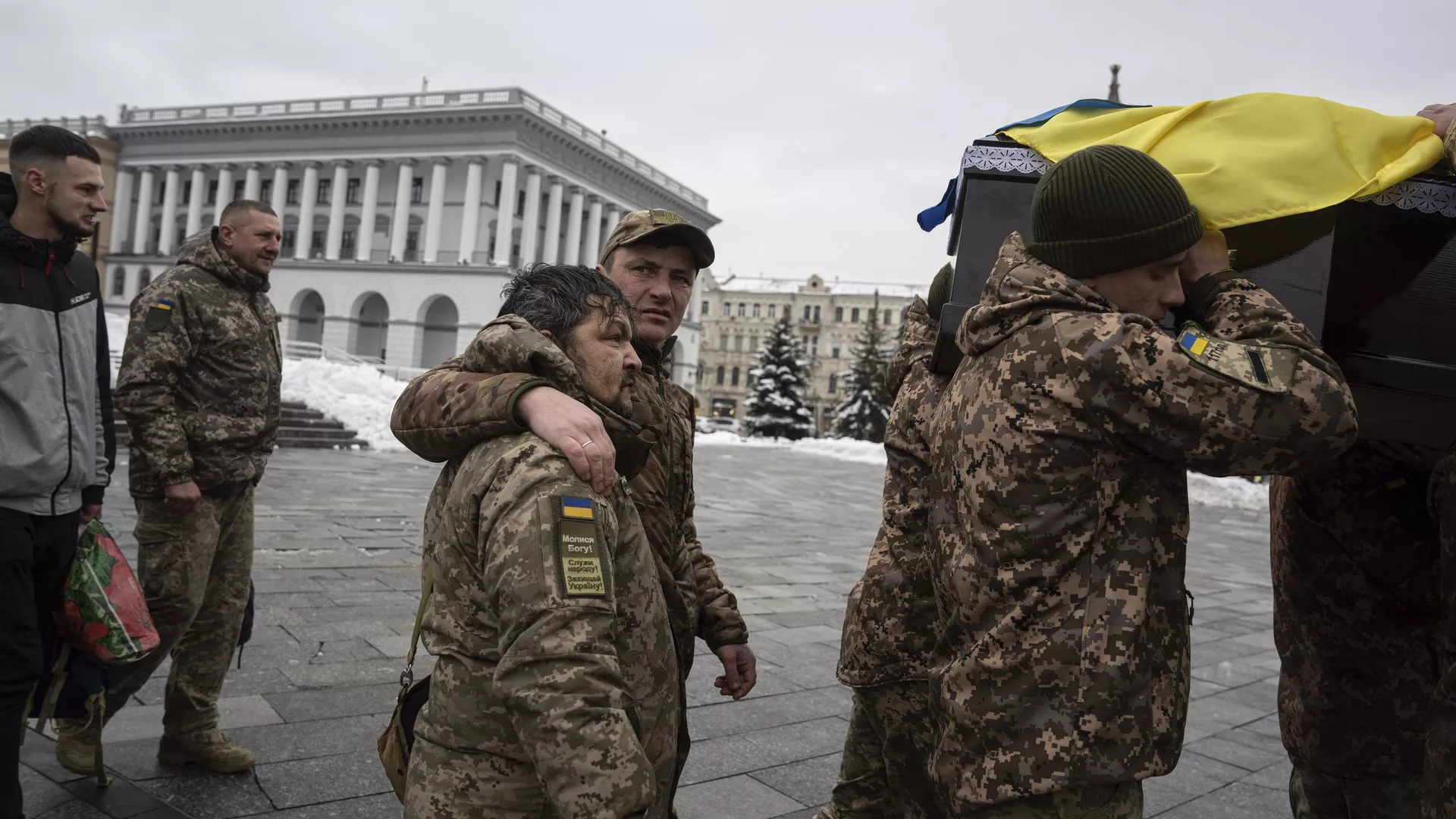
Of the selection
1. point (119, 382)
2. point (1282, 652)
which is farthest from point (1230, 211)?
point (119, 382)

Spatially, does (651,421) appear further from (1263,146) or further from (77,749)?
(77,749)

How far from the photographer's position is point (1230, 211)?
2.03m

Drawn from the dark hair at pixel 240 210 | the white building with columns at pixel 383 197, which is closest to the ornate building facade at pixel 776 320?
the white building with columns at pixel 383 197

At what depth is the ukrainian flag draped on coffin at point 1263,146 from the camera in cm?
205

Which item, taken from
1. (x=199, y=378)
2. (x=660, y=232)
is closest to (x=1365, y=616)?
(x=660, y=232)

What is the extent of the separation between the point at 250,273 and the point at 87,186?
2.57 ft

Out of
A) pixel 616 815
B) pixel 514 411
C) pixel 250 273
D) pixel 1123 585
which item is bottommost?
pixel 616 815

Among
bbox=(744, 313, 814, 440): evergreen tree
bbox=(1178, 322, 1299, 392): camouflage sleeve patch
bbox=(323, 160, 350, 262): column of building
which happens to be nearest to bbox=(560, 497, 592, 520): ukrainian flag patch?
bbox=(1178, 322, 1299, 392): camouflage sleeve patch

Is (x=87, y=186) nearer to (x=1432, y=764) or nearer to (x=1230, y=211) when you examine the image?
(x=1230, y=211)

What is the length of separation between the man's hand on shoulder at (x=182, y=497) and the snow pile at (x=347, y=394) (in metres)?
15.1

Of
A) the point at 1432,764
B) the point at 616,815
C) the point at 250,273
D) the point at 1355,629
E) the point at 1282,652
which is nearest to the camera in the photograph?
the point at 616,815

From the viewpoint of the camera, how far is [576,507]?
1699 mm

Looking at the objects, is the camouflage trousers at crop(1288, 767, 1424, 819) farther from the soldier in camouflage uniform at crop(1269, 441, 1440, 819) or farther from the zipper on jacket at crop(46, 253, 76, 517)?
the zipper on jacket at crop(46, 253, 76, 517)

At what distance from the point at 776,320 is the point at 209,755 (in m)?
80.9
